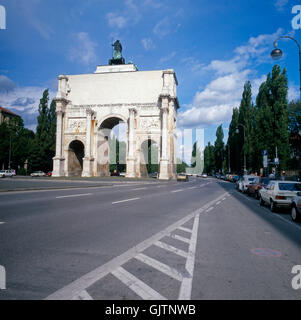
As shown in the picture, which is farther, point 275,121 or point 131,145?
point 131,145

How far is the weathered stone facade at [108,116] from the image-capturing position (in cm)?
4744

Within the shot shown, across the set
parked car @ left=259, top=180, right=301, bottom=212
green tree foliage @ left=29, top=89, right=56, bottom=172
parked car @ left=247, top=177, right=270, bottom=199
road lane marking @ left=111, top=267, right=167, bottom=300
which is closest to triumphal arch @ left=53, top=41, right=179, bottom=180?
green tree foliage @ left=29, top=89, right=56, bottom=172

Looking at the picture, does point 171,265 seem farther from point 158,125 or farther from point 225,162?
point 225,162

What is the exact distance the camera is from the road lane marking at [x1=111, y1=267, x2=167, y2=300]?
3174 mm

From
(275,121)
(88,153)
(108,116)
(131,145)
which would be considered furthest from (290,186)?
(108,116)

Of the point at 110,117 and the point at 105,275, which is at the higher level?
the point at 110,117

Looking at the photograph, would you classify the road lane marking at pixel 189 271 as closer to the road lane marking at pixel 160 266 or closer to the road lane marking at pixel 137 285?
the road lane marking at pixel 160 266

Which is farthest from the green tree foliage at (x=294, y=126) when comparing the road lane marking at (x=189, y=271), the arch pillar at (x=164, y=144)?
the road lane marking at (x=189, y=271)

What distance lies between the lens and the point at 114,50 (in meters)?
61.0

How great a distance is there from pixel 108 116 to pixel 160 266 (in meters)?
47.6

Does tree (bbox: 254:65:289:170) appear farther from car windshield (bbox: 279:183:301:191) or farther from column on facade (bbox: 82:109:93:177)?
column on facade (bbox: 82:109:93:177)

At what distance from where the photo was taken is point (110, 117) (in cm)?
5019

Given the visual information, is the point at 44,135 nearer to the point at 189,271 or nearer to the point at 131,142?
the point at 131,142
